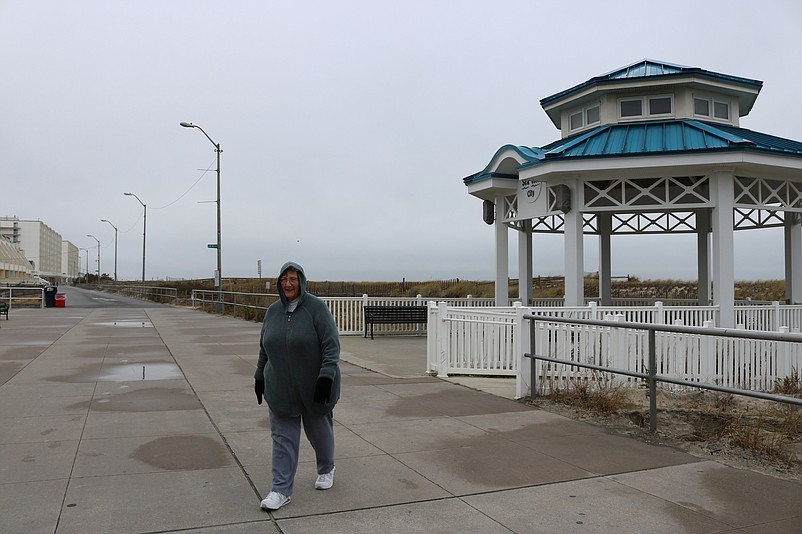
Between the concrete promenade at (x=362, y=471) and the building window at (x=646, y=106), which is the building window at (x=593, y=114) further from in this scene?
the concrete promenade at (x=362, y=471)

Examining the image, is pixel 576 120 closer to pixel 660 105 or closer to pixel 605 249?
pixel 660 105

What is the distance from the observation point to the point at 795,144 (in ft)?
Answer: 53.6

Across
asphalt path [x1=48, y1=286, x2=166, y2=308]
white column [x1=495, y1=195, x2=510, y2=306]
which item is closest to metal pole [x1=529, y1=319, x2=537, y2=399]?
white column [x1=495, y1=195, x2=510, y2=306]

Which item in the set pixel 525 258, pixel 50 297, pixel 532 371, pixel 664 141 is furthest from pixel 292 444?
pixel 50 297

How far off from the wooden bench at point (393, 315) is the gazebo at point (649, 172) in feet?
7.63

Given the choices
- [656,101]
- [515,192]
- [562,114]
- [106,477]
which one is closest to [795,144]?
[656,101]

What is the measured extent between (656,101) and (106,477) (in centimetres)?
1516

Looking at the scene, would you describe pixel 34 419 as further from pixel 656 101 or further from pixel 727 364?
pixel 656 101

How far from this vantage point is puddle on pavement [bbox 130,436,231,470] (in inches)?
224

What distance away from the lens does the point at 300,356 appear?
4.77 meters

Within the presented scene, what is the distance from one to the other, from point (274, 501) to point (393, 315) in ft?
44.8

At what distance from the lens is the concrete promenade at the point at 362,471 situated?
4445mm

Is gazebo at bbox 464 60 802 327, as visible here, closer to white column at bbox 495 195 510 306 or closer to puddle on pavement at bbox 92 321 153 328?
white column at bbox 495 195 510 306

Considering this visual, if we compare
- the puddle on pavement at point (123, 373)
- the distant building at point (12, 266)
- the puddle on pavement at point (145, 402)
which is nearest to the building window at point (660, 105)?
the puddle on pavement at point (123, 373)
